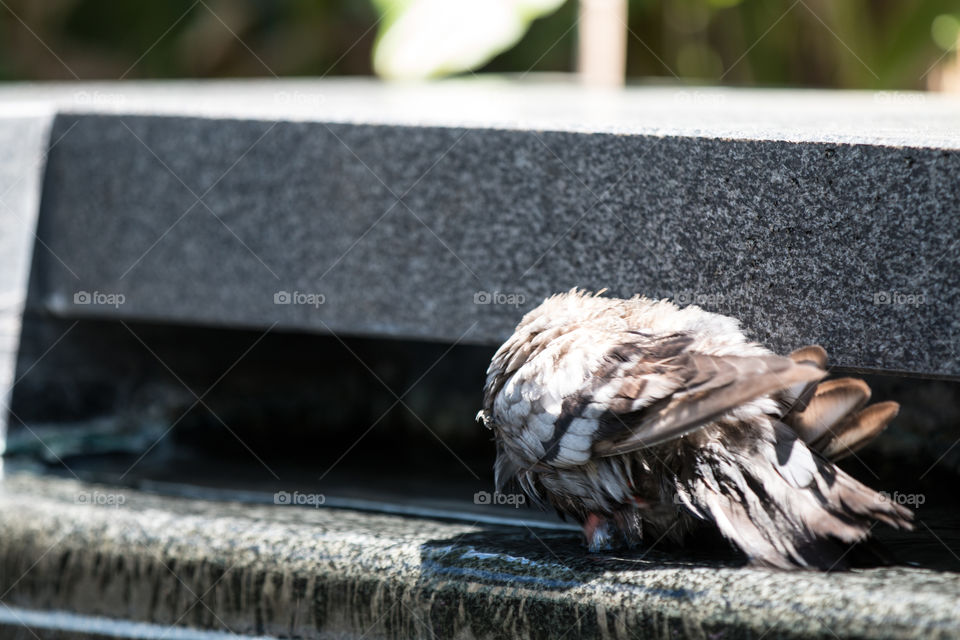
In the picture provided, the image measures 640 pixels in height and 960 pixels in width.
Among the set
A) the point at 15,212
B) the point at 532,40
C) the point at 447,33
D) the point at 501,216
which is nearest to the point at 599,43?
the point at 447,33

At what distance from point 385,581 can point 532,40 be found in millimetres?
5036

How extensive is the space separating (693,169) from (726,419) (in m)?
0.61

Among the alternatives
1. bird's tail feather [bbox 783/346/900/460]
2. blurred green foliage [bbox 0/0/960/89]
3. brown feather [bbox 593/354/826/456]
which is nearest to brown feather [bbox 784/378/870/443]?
bird's tail feather [bbox 783/346/900/460]

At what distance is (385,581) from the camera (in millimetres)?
1883

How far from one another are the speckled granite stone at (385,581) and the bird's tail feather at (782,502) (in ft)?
0.18

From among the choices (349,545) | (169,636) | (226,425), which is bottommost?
(169,636)

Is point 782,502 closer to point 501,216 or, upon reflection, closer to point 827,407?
point 827,407

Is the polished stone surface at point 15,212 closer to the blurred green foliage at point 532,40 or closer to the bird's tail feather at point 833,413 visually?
the bird's tail feather at point 833,413

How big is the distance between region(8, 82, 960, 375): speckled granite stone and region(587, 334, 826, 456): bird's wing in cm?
37

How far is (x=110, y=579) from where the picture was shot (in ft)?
7.00

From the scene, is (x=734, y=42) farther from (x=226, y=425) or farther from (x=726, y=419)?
(x=726, y=419)

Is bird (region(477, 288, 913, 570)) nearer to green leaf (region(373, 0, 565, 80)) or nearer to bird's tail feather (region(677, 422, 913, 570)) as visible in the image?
bird's tail feather (region(677, 422, 913, 570))

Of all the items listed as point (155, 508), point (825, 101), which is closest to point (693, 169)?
point (155, 508)

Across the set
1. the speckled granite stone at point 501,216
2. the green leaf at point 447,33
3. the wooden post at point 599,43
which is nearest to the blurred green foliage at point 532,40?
the green leaf at point 447,33
